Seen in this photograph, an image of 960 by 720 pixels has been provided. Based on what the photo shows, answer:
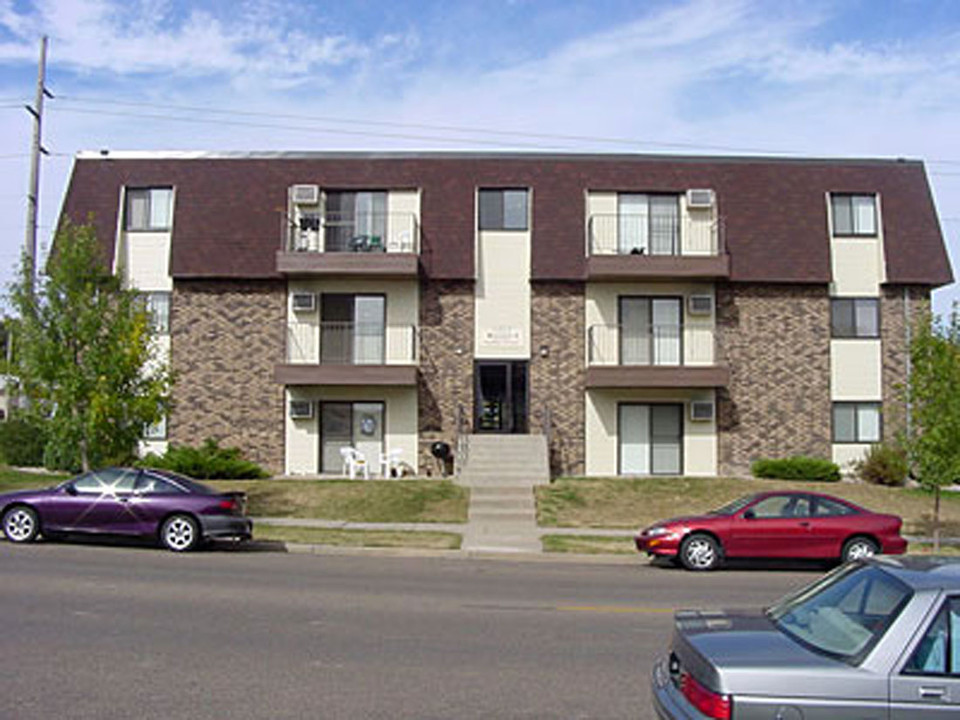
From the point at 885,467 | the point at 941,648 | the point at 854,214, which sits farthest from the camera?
the point at 854,214

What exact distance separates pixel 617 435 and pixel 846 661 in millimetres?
23043

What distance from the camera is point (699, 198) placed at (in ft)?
91.0

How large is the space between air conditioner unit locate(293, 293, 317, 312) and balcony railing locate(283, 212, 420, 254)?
4.17 feet

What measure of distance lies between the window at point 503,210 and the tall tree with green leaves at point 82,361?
1062cm

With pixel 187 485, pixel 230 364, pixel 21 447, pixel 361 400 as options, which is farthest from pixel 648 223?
pixel 21 447

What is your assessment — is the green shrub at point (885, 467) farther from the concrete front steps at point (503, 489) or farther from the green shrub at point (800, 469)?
the concrete front steps at point (503, 489)

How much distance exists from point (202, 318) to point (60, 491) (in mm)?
11861

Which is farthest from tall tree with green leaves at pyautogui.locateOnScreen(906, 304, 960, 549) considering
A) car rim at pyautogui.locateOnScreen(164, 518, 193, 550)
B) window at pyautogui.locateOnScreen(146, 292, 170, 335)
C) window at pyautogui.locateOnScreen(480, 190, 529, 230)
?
window at pyautogui.locateOnScreen(146, 292, 170, 335)

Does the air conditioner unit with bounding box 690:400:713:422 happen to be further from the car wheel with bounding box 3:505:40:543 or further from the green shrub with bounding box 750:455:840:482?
the car wheel with bounding box 3:505:40:543

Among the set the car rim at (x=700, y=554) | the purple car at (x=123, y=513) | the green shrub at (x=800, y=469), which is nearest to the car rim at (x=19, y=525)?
the purple car at (x=123, y=513)

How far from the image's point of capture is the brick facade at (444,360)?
27.5m

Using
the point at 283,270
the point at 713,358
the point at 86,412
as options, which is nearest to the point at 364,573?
the point at 86,412

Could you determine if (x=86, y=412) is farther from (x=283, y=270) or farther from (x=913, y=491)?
(x=913, y=491)

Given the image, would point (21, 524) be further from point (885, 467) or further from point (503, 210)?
point (885, 467)
